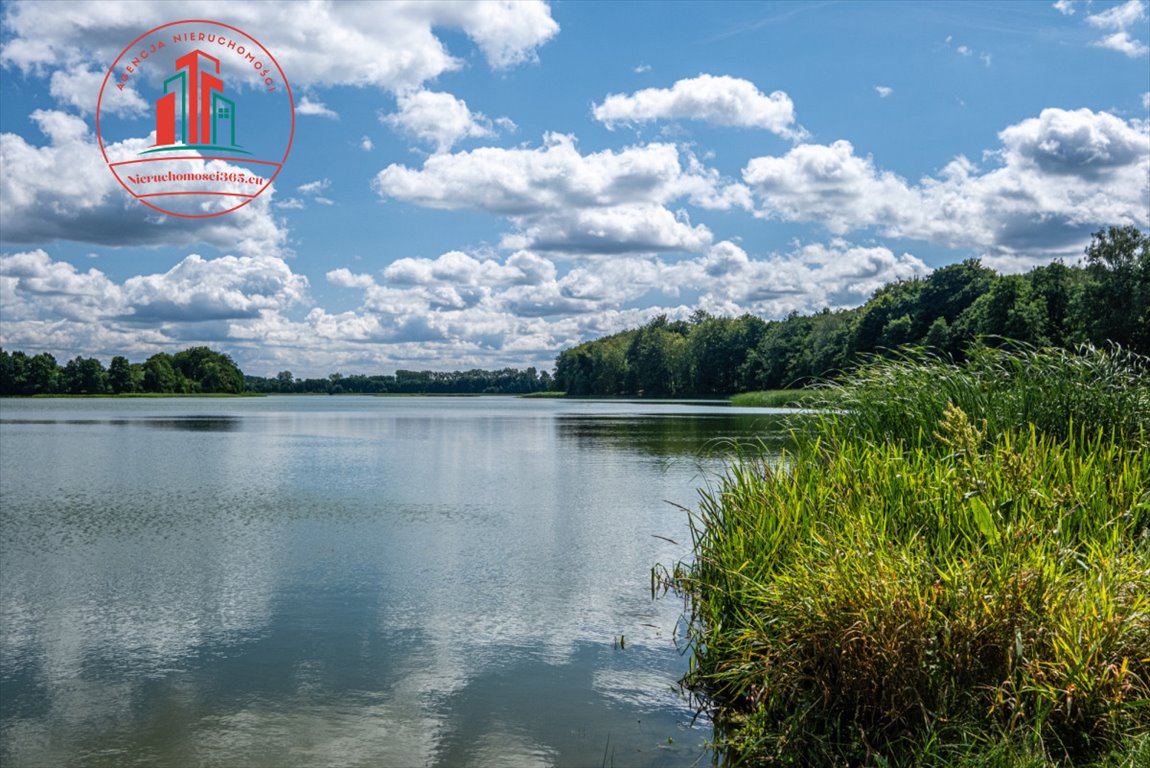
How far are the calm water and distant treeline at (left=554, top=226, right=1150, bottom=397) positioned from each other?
16.0 ft

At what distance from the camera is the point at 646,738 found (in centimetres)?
664

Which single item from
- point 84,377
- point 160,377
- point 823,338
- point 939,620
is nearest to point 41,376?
point 84,377

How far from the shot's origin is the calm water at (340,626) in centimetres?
661

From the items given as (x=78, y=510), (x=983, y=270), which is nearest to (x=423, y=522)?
(x=78, y=510)

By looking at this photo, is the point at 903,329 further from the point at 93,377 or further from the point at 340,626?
the point at 93,377

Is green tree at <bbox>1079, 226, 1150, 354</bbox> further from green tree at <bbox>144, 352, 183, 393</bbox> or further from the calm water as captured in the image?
green tree at <bbox>144, 352, 183, 393</bbox>

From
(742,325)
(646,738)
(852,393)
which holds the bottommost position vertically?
(646,738)

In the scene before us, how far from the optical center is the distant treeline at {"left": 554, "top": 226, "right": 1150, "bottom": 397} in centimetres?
5766

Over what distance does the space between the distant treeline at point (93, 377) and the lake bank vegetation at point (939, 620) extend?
6697 inches

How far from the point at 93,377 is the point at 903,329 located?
452 ft

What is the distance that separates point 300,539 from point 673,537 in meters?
6.48

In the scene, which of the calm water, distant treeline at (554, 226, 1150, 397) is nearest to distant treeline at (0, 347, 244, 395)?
distant treeline at (554, 226, 1150, 397)

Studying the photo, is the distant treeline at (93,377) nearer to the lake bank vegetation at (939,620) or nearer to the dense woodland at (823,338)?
the dense woodland at (823,338)

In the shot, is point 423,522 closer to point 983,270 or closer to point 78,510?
point 78,510
